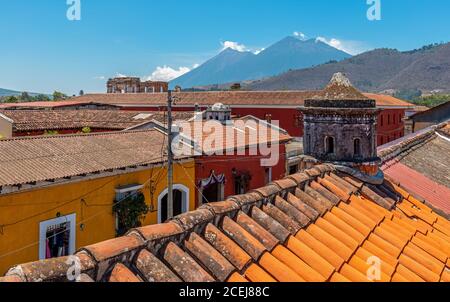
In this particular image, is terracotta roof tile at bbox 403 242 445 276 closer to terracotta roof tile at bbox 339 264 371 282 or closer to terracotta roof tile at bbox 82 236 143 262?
terracotta roof tile at bbox 339 264 371 282

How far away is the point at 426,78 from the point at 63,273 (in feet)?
560

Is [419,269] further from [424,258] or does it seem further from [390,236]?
[390,236]

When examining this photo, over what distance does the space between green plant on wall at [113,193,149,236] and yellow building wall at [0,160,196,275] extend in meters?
0.25

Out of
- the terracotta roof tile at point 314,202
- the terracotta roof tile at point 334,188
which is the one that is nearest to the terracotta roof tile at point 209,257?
the terracotta roof tile at point 314,202

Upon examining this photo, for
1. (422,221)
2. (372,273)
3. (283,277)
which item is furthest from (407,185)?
(283,277)

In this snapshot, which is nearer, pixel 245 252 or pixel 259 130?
pixel 245 252

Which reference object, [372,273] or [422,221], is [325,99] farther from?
[372,273]

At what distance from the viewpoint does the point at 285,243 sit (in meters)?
4.25

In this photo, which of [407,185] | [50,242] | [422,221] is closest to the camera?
[422,221]

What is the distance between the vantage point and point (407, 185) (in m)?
7.92

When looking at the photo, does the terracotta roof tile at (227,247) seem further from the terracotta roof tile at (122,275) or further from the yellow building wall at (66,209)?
the yellow building wall at (66,209)

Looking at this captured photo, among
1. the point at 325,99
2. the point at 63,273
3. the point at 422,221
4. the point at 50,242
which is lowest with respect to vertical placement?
the point at 50,242

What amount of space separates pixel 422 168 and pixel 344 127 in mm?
3961

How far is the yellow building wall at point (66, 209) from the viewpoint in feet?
35.0
